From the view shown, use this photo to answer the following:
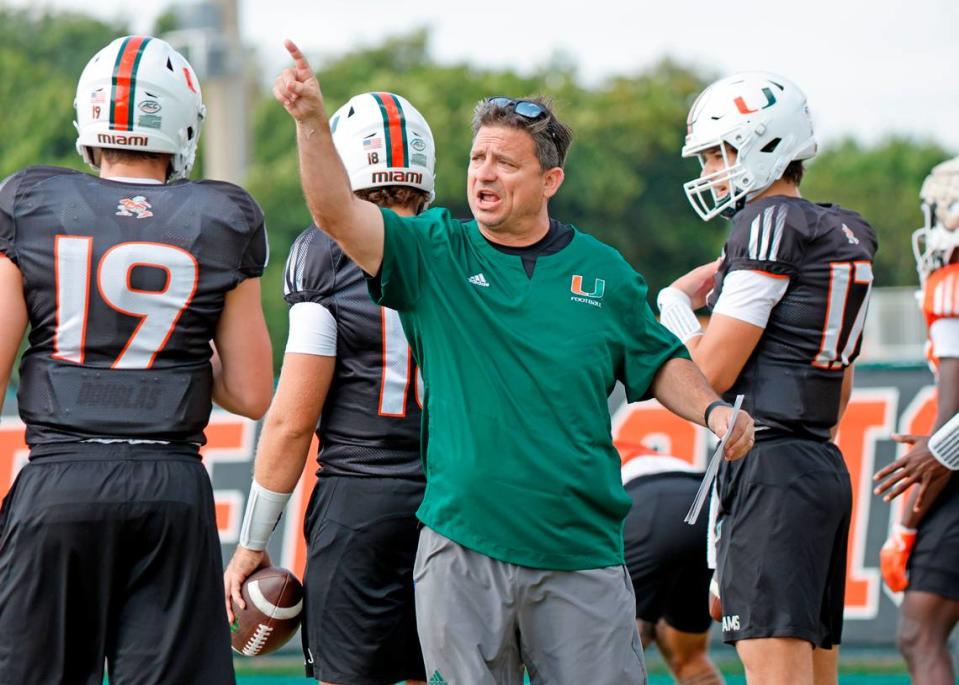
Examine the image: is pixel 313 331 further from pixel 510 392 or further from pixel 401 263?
pixel 510 392

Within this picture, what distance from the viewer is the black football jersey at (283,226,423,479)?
4.50m

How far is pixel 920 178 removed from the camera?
6022cm

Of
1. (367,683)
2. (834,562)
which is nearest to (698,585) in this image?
(834,562)

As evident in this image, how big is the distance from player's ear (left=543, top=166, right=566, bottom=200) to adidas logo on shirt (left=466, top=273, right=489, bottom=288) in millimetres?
350

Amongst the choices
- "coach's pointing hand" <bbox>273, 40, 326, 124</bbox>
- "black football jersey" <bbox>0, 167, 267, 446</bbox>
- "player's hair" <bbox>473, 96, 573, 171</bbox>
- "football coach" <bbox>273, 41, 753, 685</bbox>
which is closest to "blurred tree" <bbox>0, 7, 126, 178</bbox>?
"black football jersey" <bbox>0, 167, 267, 446</bbox>

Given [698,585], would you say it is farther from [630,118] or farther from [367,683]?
[630,118]

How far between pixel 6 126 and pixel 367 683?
40.2 metres

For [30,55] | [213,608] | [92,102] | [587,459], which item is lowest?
[213,608]

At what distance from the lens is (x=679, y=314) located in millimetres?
5043

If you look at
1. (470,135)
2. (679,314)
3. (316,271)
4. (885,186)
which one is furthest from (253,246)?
(885,186)

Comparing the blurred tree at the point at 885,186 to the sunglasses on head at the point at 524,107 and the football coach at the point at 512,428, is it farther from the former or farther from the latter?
the football coach at the point at 512,428

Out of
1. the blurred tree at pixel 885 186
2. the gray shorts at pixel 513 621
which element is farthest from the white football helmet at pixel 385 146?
the blurred tree at pixel 885 186

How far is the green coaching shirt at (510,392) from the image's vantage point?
12.7 feet

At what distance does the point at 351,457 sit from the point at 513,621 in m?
0.91
